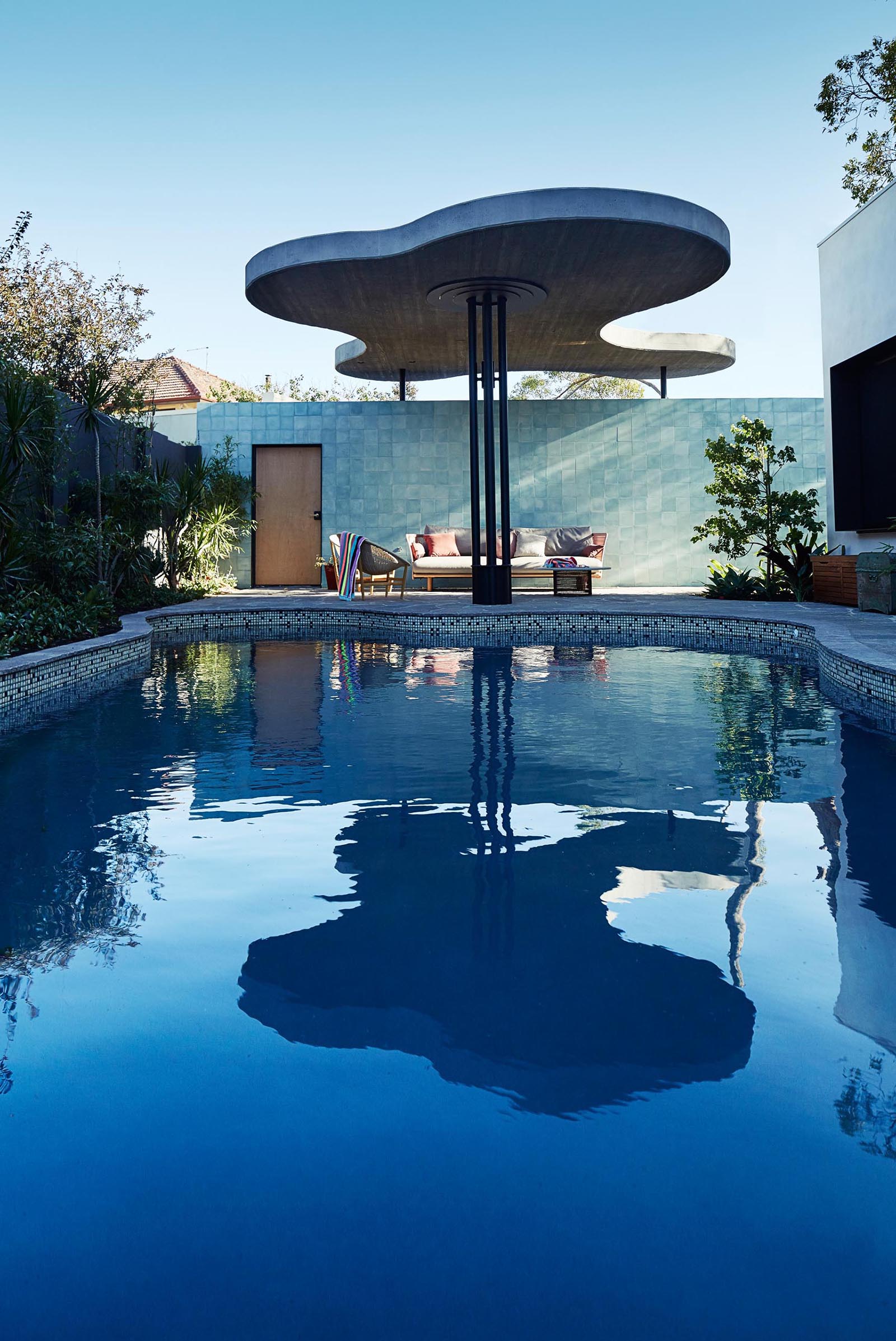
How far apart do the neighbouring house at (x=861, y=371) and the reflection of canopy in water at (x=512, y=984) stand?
329 inches

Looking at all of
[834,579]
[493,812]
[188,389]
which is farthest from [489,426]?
[188,389]

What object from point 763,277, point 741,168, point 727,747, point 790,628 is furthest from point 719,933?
point 763,277

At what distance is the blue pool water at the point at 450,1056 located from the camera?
1352 mm

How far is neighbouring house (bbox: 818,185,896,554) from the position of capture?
1001 centimetres

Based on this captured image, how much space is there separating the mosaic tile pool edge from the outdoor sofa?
309 cm

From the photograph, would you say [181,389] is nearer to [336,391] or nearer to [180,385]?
[180,385]

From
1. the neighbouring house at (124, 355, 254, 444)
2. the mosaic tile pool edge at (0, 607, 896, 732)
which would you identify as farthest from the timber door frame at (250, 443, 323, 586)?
the neighbouring house at (124, 355, 254, 444)

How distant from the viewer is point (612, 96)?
17.5m

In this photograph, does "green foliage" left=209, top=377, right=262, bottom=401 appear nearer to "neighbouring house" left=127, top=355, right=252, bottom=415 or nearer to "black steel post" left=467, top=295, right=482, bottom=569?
"neighbouring house" left=127, top=355, right=252, bottom=415

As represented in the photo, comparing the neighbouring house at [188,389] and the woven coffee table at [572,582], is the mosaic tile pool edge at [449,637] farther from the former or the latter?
the neighbouring house at [188,389]

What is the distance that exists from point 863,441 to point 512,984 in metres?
10.5

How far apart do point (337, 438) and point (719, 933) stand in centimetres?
1315

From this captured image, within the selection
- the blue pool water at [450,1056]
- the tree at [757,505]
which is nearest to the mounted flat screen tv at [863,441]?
the tree at [757,505]

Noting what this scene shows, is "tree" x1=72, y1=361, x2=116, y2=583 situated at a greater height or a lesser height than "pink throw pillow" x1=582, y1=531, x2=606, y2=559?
greater
